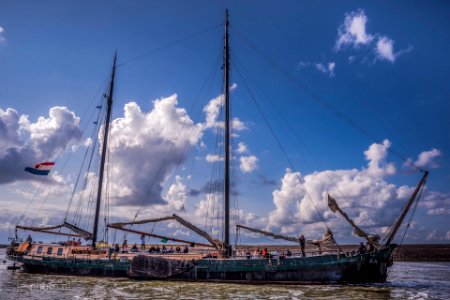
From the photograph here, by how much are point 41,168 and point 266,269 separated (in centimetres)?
3065

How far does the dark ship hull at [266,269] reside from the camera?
2819 cm

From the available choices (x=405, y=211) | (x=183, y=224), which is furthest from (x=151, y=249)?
(x=405, y=211)

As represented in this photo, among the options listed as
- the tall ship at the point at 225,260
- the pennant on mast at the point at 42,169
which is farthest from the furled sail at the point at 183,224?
the pennant on mast at the point at 42,169

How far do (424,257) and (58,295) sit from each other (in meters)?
91.2

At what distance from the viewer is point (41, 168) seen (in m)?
42.2

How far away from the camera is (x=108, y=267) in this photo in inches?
1369

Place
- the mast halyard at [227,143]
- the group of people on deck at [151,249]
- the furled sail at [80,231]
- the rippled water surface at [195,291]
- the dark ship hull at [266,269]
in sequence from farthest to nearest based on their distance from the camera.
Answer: the furled sail at [80,231] < the group of people on deck at [151,249] < the mast halyard at [227,143] < the dark ship hull at [266,269] < the rippled water surface at [195,291]

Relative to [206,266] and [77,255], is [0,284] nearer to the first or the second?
[77,255]

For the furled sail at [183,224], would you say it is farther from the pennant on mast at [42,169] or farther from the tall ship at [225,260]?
the pennant on mast at [42,169]

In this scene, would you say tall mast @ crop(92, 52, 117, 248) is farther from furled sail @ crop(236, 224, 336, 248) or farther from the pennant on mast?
furled sail @ crop(236, 224, 336, 248)

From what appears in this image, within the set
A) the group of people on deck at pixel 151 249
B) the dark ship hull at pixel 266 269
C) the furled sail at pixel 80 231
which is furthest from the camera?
the furled sail at pixel 80 231

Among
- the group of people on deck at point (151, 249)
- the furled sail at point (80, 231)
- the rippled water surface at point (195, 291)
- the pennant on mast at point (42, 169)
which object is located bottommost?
the rippled water surface at point (195, 291)

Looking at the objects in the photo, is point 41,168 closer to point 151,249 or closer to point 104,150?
point 104,150

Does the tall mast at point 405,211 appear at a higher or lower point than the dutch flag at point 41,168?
lower
